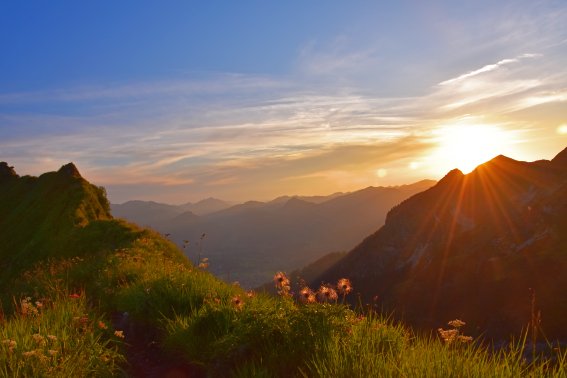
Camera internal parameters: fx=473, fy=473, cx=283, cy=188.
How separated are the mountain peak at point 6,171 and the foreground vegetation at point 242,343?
288 feet

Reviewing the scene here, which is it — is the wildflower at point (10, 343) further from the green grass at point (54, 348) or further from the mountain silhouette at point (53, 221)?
the mountain silhouette at point (53, 221)

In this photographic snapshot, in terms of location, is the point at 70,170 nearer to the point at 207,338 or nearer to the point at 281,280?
the point at 207,338

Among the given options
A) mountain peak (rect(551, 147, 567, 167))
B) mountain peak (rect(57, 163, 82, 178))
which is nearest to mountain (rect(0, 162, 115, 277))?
mountain peak (rect(57, 163, 82, 178))

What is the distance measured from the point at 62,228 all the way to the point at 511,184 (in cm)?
19466

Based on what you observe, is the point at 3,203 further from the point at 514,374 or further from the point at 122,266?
the point at 514,374

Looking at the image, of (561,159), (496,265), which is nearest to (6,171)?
(496,265)

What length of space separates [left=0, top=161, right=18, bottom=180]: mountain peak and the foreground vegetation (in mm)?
87763

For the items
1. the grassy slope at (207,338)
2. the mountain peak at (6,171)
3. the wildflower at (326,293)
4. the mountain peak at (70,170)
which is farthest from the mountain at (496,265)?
the wildflower at (326,293)

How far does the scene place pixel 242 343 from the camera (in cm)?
715

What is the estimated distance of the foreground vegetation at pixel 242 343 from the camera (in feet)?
18.4

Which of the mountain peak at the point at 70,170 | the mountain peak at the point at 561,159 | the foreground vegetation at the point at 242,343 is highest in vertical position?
the mountain peak at the point at 561,159

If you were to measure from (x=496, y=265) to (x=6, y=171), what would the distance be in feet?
432

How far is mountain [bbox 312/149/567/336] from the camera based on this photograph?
122 meters

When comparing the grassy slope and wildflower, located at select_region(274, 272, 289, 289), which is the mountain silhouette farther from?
wildflower, located at select_region(274, 272, 289, 289)
